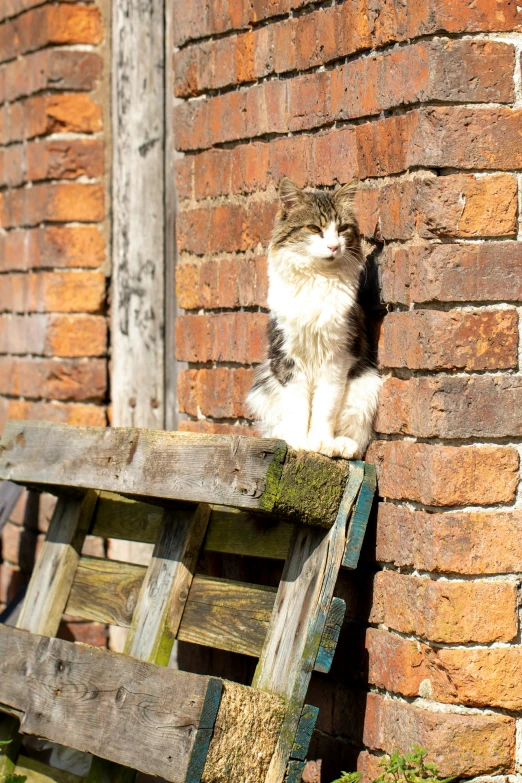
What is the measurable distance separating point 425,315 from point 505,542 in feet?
2.01

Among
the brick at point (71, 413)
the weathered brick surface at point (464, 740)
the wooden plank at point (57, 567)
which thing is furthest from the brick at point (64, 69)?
the weathered brick surface at point (464, 740)

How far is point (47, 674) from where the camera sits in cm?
320

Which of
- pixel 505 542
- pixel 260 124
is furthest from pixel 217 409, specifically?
pixel 505 542

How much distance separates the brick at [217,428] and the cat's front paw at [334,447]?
0.46m

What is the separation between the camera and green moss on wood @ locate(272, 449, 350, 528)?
2.79 metres

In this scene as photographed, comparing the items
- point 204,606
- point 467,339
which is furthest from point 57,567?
point 467,339

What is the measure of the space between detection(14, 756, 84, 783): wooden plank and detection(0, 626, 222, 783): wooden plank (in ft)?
0.99

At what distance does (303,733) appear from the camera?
277 centimetres

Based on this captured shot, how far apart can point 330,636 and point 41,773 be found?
119cm

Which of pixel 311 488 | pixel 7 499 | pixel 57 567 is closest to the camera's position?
pixel 311 488

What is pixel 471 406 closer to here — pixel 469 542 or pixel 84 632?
pixel 469 542

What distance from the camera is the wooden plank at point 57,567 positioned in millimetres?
3570

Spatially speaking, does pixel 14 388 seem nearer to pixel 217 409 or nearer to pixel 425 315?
pixel 217 409

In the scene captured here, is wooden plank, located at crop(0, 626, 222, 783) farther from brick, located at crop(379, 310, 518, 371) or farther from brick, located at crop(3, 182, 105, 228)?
brick, located at crop(3, 182, 105, 228)
